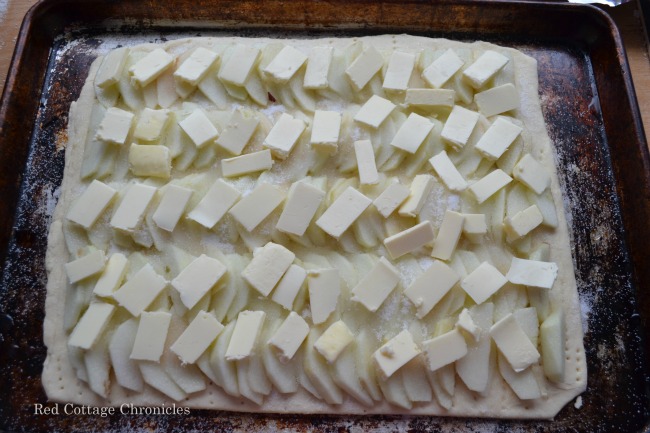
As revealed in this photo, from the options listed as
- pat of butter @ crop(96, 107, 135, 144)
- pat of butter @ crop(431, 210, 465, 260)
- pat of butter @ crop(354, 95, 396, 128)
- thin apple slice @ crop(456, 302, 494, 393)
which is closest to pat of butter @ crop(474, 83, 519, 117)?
pat of butter @ crop(354, 95, 396, 128)

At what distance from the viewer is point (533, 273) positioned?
9.33ft

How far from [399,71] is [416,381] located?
1866mm

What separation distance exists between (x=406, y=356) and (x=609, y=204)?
5.61ft

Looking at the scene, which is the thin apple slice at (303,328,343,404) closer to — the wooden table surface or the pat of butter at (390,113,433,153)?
the pat of butter at (390,113,433,153)

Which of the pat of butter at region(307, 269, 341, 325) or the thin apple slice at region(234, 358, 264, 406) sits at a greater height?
the pat of butter at region(307, 269, 341, 325)

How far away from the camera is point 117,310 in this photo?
2828mm

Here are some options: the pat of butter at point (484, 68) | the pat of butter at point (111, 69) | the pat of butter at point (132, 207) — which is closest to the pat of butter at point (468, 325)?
the pat of butter at point (484, 68)

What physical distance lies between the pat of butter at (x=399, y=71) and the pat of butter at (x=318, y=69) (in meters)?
0.38

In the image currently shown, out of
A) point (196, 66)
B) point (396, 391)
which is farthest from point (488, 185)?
point (196, 66)

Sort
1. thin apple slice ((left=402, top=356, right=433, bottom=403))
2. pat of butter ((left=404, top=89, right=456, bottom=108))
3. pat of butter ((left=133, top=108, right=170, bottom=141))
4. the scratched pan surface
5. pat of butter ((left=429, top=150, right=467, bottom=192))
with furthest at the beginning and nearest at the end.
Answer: pat of butter ((left=404, top=89, right=456, bottom=108))
pat of butter ((left=133, top=108, right=170, bottom=141))
pat of butter ((left=429, top=150, right=467, bottom=192))
the scratched pan surface
thin apple slice ((left=402, top=356, right=433, bottom=403))

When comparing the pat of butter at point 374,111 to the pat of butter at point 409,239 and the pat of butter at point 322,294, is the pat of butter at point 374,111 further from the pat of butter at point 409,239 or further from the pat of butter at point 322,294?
the pat of butter at point 322,294

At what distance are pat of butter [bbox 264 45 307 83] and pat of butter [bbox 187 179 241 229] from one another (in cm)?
79

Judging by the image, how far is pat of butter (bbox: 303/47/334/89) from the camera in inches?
128

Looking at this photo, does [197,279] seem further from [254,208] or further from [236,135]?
[236,135]
